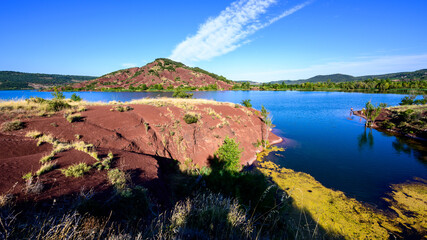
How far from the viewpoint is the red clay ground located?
5.62 m

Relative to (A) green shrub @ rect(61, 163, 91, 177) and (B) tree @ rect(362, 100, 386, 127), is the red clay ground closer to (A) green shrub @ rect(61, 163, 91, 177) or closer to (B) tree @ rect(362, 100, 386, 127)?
(A) green shrub @ rect(61, 163, 91, 177)

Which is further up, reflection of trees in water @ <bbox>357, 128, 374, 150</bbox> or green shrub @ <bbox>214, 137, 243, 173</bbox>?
green shrub @ <bbox>214, 137, 243, 173</bbox>

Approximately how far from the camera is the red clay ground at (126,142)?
5.62 meters

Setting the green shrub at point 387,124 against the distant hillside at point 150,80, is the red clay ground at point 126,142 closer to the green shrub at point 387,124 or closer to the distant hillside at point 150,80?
the green shrub at point 387,124

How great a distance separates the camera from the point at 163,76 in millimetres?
108438

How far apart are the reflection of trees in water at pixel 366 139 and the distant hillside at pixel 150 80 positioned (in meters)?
87.8

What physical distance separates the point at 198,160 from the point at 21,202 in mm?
12215

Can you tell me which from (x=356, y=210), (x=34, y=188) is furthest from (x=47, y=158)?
(x=356, y=210)

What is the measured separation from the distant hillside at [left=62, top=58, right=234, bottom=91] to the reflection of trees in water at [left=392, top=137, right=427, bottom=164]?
92.3 meters

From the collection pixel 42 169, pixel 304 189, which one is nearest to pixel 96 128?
pixel 42 169

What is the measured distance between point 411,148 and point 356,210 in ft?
68.1

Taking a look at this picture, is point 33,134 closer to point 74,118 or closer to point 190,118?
point 74,118

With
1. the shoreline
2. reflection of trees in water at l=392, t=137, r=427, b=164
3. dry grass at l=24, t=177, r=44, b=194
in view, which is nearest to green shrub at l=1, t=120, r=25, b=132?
A: dry grass at l=24, t=177, r=44, b=194

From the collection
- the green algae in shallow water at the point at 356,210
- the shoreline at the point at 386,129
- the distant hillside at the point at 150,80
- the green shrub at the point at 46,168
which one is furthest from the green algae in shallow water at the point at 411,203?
the distant hillside at the point at 150,80
